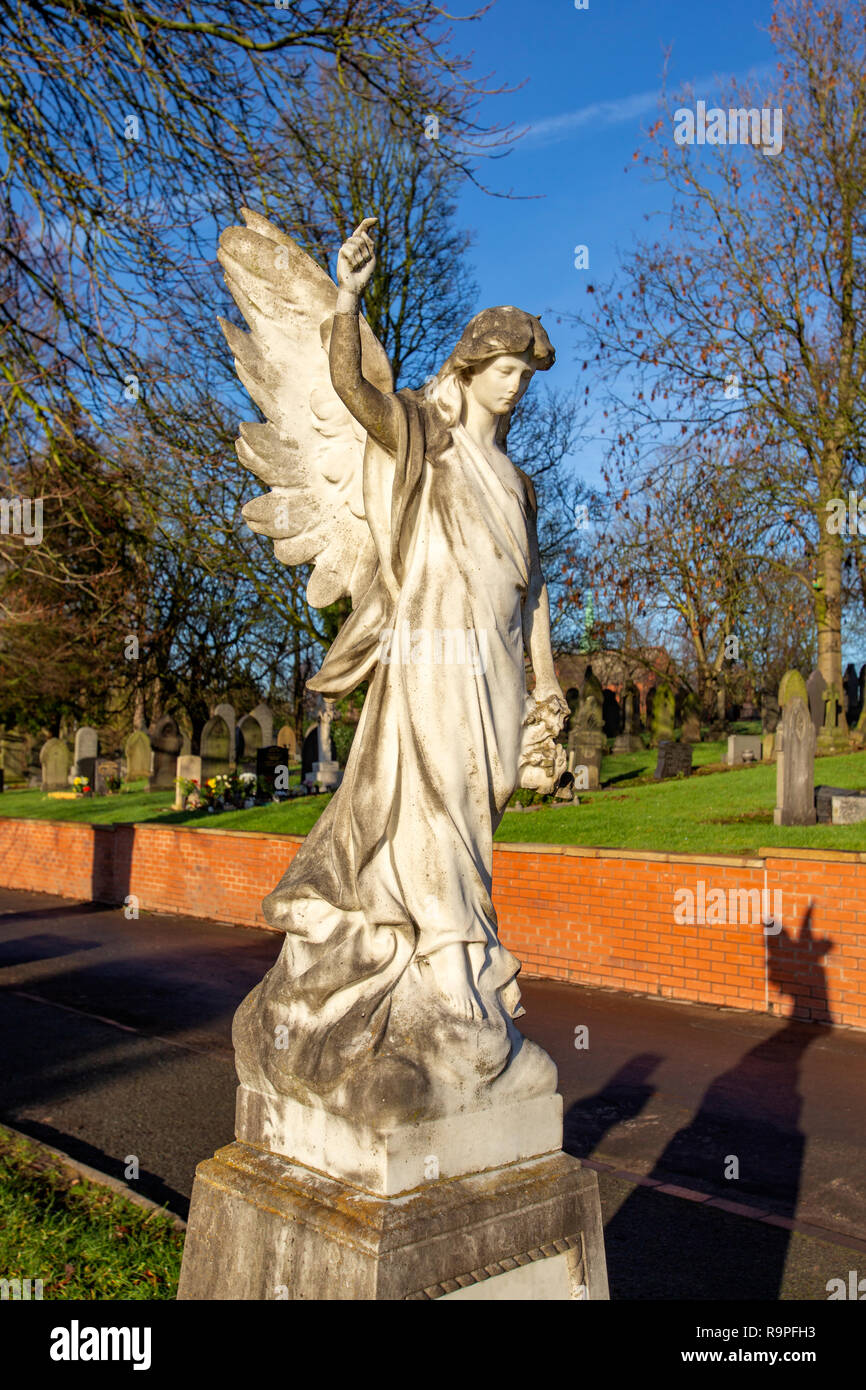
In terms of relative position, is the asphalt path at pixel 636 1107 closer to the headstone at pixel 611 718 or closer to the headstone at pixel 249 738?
the headstone at pixel 249 738

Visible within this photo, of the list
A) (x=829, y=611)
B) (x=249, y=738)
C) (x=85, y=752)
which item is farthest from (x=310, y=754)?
(x=829, y=611)

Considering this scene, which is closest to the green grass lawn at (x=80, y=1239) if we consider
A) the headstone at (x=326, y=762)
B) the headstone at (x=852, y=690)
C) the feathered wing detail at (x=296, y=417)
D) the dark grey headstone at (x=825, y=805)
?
the feathered wing detail at (x=296, y=417)

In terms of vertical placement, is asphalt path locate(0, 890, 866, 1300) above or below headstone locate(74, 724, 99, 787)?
below

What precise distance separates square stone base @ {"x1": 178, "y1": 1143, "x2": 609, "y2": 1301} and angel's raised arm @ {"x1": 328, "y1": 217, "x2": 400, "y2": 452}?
2017 millimetres

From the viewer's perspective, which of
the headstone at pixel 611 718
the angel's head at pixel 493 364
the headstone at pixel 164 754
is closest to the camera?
the angel's head at pixel 493 364

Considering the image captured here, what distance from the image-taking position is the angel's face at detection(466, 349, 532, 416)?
10.7 ft

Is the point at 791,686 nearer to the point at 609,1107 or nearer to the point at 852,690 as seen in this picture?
the point at 852,690

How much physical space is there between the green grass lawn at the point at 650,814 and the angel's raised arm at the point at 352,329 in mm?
7532

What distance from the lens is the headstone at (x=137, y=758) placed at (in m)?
25.9

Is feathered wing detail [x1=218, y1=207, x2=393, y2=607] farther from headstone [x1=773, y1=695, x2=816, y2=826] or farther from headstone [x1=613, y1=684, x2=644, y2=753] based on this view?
headstone [x1=613, y1=684, x2=644, y2=753]

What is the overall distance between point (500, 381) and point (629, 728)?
23040 millimetres

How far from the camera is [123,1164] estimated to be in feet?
19.5

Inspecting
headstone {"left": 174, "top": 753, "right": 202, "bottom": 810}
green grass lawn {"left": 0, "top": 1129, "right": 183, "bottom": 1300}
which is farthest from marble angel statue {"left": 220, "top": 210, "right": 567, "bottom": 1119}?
headstone {"left": 174, "top": 753, "right": 202, "bottom": 810}
